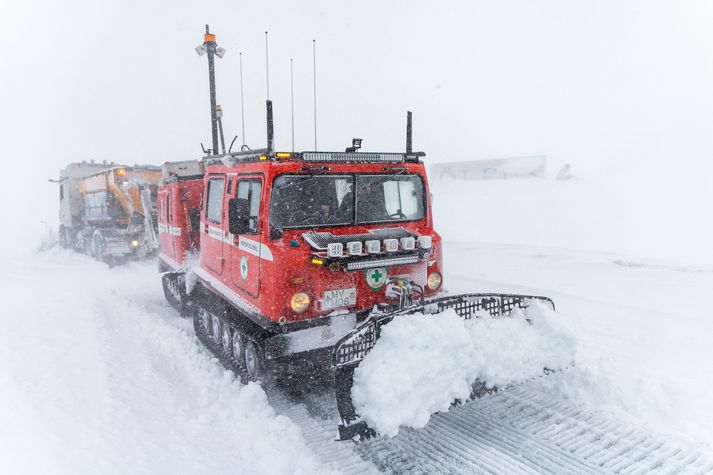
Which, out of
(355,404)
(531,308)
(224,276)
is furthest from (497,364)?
(224,276)

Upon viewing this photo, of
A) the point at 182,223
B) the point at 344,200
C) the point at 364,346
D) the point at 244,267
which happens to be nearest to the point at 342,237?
the point at 344,200

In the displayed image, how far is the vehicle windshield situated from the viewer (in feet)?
17.3

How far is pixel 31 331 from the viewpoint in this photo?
6.71m

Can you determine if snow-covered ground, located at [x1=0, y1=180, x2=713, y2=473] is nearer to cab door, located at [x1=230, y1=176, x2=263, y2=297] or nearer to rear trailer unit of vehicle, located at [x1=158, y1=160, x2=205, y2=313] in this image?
rear trailer unit of vehicle, located at [x1=158, y1=160, x2=205, y2=313]

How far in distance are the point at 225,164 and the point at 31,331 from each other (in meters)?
3.61

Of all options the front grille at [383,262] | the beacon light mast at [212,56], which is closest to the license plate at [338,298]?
the front grille at [383,262]

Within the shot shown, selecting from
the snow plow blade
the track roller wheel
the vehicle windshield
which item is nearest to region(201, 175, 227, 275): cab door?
the track roller wheel

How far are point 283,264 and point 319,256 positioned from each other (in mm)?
384

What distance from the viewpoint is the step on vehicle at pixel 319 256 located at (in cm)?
500

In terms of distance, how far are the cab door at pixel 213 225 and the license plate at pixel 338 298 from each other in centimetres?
200

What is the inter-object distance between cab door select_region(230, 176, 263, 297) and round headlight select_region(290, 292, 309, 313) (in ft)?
1.67

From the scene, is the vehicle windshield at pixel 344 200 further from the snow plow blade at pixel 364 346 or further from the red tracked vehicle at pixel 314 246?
the snow plow blade at pixel 364 346

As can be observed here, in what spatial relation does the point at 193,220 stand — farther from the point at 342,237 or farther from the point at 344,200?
the point at 342,237

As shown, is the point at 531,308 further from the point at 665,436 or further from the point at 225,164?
the point at 225,164
